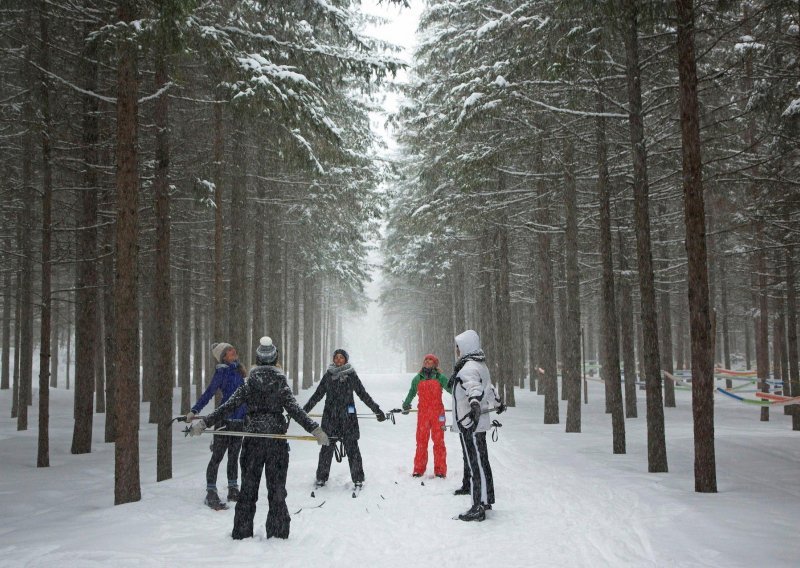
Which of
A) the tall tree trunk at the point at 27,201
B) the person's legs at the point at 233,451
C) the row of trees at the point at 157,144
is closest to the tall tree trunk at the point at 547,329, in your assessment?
the row of trees at the point at 157,144

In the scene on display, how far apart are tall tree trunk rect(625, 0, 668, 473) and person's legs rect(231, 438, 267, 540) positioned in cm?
606

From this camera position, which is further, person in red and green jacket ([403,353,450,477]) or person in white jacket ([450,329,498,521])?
person in red and green jacket ([403,353,450,477])

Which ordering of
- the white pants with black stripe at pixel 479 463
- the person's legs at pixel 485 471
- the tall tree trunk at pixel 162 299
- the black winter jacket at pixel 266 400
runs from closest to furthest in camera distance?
the black winter jacket at pixel 266 400 → the white pants with black stripe at pixel 479 463 → the person's legs at pixel 485 471 → the tall tree trunk at pixel 162 299

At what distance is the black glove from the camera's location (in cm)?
657

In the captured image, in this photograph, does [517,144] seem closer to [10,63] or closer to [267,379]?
[267,379]

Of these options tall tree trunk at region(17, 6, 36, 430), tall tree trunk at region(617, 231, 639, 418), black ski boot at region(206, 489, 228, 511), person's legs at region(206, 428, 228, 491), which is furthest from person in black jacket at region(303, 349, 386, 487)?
tall tree trunk at region(617, 231, 639, 418)

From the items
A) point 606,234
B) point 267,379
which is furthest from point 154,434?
point 606,234

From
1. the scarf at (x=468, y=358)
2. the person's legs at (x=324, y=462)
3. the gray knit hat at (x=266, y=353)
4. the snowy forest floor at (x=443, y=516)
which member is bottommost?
the snowy forest floor at (x=443, y=516)

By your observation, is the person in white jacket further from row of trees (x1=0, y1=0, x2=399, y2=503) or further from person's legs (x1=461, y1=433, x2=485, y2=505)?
row of trees (x1=0, y1=0, x2=399, y2=503)

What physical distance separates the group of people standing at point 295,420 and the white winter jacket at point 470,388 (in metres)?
0.01

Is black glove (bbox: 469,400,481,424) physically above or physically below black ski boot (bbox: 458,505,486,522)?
above

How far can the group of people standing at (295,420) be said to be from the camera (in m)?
5.73

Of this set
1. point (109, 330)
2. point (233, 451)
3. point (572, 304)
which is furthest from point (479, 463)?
point (109, 330)

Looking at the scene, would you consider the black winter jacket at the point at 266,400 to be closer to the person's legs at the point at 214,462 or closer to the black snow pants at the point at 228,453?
the black snow pants at the point at 228,453
